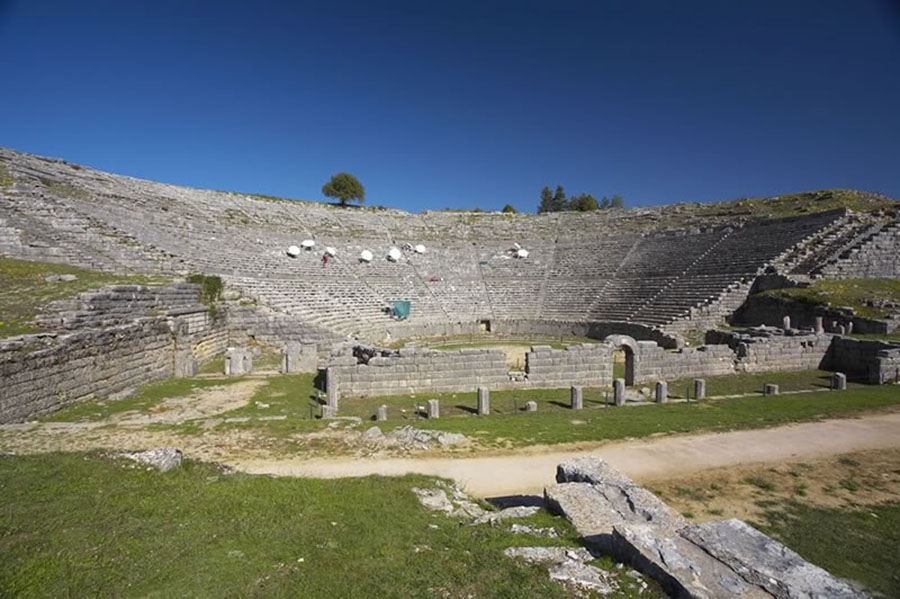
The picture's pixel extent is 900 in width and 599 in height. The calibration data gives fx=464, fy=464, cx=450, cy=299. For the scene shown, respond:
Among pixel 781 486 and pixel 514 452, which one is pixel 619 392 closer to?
pixel 514 452

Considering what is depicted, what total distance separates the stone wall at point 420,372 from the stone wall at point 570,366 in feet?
3.79

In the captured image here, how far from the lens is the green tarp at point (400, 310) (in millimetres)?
31250

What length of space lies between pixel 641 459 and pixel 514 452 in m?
2.54

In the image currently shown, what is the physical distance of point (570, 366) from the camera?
17.1 metres

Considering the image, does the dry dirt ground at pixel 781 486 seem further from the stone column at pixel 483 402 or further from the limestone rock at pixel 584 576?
the stone column at pixel 483 402

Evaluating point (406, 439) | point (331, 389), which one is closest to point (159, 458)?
point (406, 439)

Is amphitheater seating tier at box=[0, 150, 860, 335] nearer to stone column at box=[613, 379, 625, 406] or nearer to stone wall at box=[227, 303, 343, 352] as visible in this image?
stone wall at box=[227, 303, 343, 352]

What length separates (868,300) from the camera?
23.3m

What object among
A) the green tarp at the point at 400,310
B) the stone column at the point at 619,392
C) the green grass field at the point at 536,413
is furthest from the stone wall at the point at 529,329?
the stone column at the point at 619,392

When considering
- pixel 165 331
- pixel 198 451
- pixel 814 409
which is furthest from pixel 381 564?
pixel 165 331

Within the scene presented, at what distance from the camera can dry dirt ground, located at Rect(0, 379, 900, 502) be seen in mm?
8562

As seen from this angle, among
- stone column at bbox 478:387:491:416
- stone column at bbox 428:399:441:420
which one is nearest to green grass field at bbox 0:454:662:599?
stone column at bbox 428:399:441:420

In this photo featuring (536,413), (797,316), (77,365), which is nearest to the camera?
(536,413)

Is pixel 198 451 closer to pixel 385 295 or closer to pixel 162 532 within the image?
pixel 162 532
